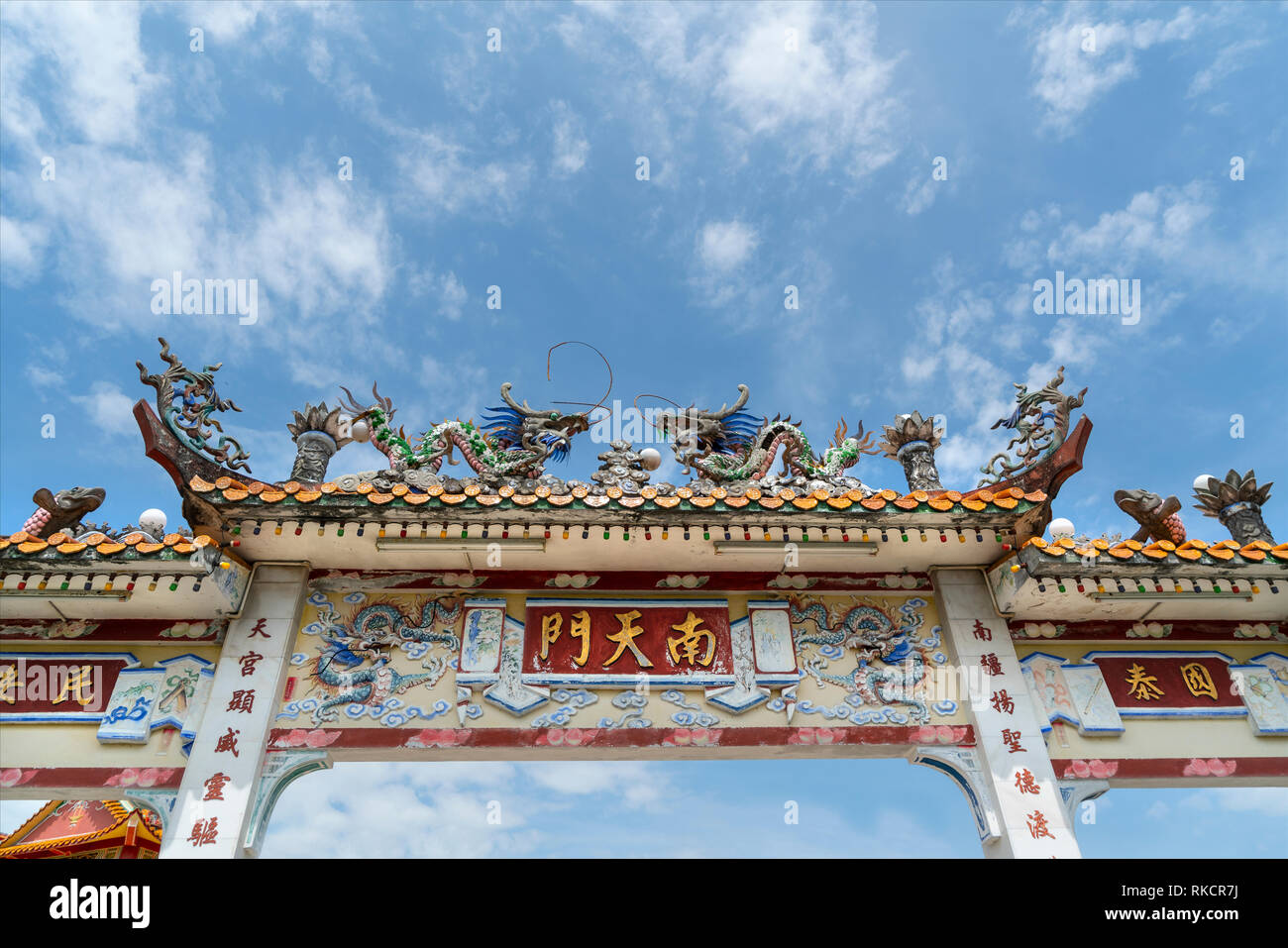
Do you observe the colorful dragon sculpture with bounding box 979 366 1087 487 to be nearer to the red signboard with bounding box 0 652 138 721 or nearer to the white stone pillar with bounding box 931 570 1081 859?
the white stone pillar with bounding box 931 570 1081 859

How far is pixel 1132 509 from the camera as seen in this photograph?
643cm

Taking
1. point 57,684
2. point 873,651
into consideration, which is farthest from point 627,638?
point 57,684

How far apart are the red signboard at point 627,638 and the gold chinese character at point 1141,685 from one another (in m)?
2.99

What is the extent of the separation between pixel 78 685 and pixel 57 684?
6.0 inches

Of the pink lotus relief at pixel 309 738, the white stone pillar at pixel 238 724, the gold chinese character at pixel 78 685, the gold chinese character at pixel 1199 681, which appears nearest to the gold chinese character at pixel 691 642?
the pink lotus relief at pixel 309 738

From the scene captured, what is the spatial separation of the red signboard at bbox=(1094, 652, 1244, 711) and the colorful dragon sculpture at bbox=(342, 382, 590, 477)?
15.3 feet

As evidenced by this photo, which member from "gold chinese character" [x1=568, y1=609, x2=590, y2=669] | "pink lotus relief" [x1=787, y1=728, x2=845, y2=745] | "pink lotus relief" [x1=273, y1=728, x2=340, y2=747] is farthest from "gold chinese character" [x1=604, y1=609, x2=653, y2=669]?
"pink lotus relief" [x1=273, y1=728, x2=340, y2=747]

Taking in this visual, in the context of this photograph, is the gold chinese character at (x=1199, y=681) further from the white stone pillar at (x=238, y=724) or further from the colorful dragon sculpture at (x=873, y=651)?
the white stone pillar at (x=238, y=724)

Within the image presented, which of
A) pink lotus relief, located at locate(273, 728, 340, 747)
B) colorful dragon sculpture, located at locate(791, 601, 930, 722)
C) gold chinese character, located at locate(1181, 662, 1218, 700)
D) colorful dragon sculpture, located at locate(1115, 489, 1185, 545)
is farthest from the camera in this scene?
colorful dragon sculpture, located at locate(1115, 489, 1185, 545)

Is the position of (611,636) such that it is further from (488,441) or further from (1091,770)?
(1091,770)

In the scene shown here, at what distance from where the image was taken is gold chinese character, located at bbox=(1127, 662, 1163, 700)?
5.68 meters

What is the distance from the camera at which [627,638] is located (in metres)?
5.71

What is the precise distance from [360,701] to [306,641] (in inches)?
27.6

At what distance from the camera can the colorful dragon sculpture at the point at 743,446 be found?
6688 millimetres
